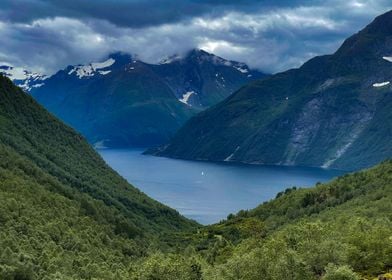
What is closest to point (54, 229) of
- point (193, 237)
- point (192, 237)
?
point (193, 237)

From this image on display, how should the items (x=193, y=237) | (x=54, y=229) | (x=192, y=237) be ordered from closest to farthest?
(x=54, y=229) < (x=193, y=237) < (x=192, y=237)

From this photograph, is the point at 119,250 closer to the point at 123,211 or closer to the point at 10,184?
the point at 10,184

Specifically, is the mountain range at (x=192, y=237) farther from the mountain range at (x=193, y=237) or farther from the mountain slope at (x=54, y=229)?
the mountain slope at (x=54, y=229)

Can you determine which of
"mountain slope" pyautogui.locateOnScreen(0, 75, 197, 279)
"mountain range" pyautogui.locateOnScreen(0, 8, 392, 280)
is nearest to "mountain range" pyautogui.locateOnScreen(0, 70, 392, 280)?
"mountain range" pyautogui.locateOnScreen(0, 8, 392, 280)

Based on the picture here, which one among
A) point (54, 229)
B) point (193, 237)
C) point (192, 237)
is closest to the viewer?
point (54, 229)

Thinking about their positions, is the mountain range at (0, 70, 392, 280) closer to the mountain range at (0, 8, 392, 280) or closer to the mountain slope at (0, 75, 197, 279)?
the mountain range at (0, 8, 392, 280)

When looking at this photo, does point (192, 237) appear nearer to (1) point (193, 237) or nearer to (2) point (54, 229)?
(1) point (193, 237)

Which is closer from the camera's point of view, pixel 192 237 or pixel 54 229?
pixel 54 229

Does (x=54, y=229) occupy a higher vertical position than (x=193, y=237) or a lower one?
lower

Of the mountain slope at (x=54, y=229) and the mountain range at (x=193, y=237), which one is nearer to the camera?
the mountain range at (x=193, y=237)

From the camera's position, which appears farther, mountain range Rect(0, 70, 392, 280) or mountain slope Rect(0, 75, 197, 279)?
mountain slope Rect(0, 75, 197, 279)

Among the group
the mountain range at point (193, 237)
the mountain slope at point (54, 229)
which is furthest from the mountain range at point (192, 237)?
the mountain slope at point (54, 229)
